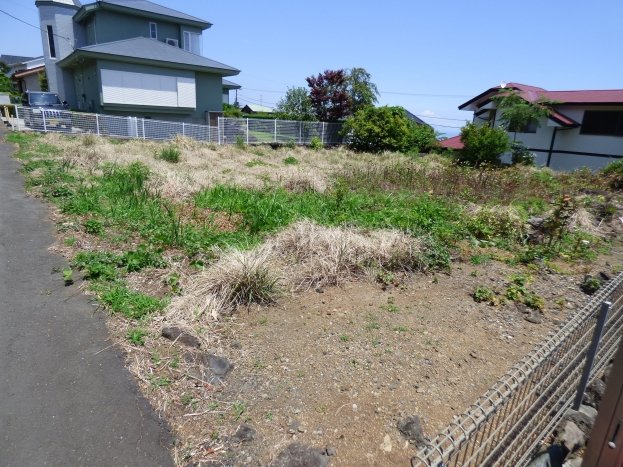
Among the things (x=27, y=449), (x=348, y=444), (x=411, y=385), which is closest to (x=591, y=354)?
(x=411, y=385)

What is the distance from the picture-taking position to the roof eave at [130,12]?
19.2 metres

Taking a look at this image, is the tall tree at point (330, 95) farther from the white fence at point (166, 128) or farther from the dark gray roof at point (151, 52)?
the dark gray roof at point (151, 52)

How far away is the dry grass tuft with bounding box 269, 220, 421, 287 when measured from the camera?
14.1 feet

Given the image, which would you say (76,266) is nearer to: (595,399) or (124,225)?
(124,225)

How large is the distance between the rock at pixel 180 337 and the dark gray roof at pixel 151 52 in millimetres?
17457

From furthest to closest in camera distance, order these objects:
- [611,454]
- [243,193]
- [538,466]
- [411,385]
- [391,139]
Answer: [391,139]
[243,193]
[411,385]
[538,466]
[611,454]

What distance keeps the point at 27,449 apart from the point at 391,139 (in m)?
19.3

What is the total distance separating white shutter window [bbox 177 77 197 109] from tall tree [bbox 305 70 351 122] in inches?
277

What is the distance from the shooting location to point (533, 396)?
2457 millimetres

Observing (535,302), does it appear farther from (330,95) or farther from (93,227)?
(330,95)

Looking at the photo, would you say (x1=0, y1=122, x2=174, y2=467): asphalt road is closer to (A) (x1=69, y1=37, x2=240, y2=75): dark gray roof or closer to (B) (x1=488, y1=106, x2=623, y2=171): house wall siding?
(A) (x1=69, y1=37, x2=240, y2=75): dark gray roof

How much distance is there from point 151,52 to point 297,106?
8.14 meters

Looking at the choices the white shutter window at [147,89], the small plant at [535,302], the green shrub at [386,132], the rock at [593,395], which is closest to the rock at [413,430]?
the rock at [593,395]

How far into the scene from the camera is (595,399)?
2645 mm
